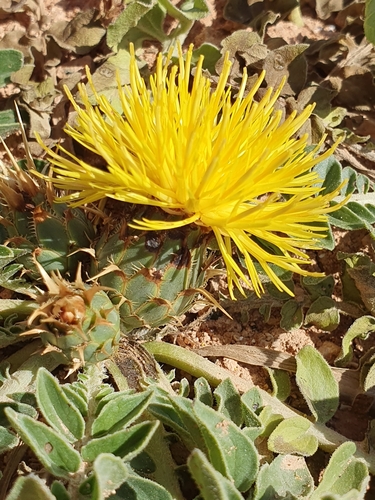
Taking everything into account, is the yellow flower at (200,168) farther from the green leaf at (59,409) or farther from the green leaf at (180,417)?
the green leaf at (59,409)

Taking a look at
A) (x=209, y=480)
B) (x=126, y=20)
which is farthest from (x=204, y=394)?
(x=126, y=20)

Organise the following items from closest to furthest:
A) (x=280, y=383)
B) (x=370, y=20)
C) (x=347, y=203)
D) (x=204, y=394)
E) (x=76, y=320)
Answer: (x=76, y=320) < (x=204, y=394) < (x=280, y=383) < (x=347, y=203) < (x=370, y=20)

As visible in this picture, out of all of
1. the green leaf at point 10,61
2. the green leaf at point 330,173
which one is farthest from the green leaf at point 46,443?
the green leaf at point 10,61

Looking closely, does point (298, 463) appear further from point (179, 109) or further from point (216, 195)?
point (179, 109)

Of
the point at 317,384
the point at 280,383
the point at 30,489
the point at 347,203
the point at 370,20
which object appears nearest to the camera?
the point at 30,489

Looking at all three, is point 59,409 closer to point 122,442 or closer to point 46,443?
point 46,443
